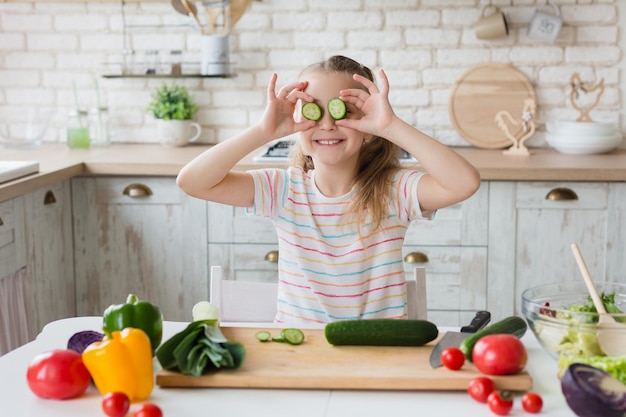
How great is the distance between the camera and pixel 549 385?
1.49 metres

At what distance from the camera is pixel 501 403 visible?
4.42 ft

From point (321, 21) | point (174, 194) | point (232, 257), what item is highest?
point (321, 21)

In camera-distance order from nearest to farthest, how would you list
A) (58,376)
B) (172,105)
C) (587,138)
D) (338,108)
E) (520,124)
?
(58,376) < (338,108) < (587,138) < (520,124) < (172,105)

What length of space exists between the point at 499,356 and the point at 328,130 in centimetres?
76

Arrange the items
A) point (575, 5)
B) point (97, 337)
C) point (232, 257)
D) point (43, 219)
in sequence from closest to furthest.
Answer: point (97, 337)
point (43, 219)
point (232, 257)
point (575, 5)

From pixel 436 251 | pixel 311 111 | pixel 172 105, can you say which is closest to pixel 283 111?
pixel 311 111

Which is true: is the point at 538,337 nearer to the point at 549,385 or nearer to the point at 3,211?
the point at 549,385

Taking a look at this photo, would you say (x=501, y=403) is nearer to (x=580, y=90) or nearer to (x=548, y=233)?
(x=548, y=233)

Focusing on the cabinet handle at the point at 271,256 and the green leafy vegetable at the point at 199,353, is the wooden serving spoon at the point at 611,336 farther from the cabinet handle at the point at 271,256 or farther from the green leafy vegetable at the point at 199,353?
the cabinet handle at the point at 271,256

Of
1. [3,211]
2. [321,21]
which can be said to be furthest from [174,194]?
[321,21]

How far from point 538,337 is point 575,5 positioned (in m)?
2.53

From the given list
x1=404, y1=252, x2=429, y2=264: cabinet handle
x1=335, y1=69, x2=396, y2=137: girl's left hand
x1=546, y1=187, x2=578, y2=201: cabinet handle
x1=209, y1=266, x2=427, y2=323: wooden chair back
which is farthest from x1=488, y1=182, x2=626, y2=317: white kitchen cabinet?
x1=335, y1=69, x2=396, y2=137: girl's left hand

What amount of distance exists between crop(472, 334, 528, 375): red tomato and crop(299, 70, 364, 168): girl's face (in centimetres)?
71

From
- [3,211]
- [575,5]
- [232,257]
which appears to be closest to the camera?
[3,211]
